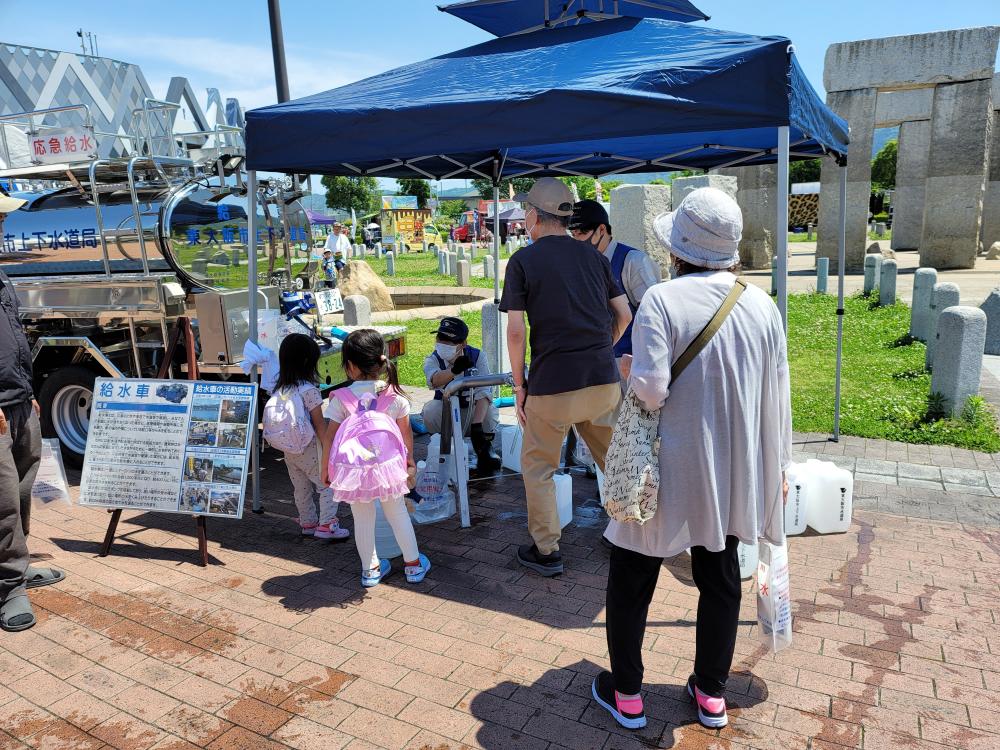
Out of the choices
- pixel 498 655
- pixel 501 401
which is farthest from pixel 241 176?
pixel 498 655

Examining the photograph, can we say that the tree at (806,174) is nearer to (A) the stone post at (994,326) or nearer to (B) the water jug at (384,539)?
(A) the stone post at (994,326)

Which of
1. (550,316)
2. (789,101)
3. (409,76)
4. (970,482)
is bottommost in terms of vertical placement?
(970,482)

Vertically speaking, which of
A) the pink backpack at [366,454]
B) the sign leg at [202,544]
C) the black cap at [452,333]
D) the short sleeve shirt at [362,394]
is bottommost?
the sign leg at [202,544]

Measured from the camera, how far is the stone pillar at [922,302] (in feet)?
30.1

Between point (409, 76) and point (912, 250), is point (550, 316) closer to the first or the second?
point (409, 76)

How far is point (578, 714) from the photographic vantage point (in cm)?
277

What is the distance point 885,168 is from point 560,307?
6059 centimetres

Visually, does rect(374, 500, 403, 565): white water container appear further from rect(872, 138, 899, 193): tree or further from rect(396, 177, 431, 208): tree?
rect(872, 138, 899, 193): tree

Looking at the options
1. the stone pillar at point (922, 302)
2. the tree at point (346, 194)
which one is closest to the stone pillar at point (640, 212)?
the stone pillar at point (922, 302)

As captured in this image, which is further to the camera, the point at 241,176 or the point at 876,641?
the point at 241,176

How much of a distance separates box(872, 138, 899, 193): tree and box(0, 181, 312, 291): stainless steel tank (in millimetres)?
57555

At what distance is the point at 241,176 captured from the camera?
598 cm

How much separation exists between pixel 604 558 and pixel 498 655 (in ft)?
3.66

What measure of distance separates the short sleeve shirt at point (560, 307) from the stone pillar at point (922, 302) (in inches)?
292
